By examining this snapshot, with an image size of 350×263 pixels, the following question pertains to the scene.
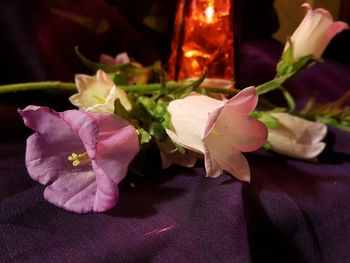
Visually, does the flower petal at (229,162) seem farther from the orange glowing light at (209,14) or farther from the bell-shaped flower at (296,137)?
the orange glowing light at (209,14)

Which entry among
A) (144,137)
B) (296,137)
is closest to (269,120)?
(296,137)

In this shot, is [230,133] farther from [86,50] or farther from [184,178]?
[86,50]

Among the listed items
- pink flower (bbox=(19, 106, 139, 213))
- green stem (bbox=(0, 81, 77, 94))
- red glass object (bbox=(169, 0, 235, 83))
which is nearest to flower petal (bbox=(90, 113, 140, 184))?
pink flower (bbox=(19, 106, 139, 213))

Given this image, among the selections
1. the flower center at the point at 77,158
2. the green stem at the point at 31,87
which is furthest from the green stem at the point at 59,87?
the flower center at the point at 77,158

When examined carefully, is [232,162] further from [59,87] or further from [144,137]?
[59,87]

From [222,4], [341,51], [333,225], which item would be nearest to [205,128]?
[333,225]
